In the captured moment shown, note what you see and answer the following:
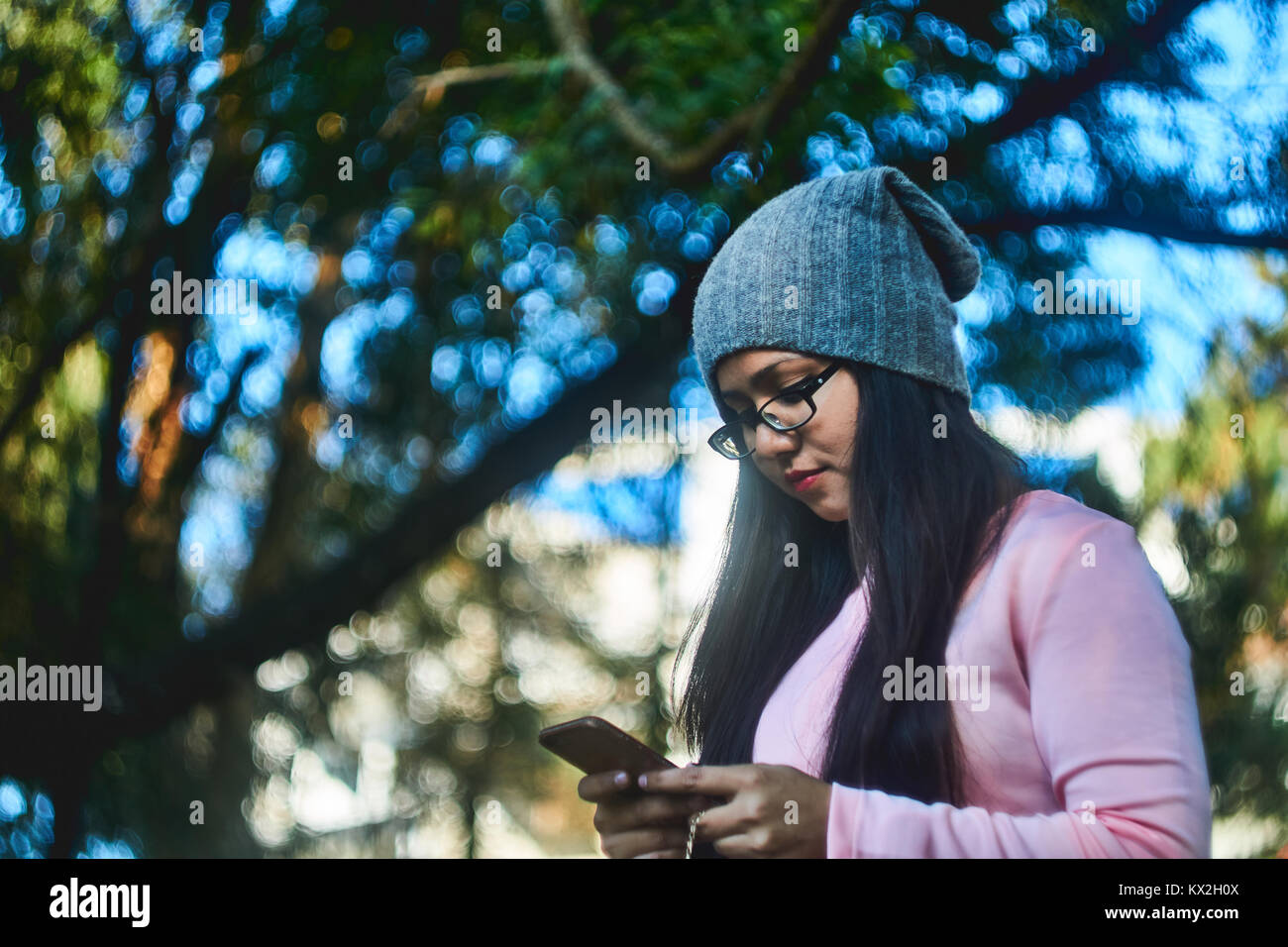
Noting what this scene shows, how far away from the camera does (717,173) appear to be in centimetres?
367

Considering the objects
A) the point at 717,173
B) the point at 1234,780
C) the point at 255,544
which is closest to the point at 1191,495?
the point at 1234,780

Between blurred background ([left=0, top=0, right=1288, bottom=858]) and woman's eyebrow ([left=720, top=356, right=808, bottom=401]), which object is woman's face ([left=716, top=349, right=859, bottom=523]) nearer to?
woman's eyebrow ([left=720, top=356, right=808, bottom=401])

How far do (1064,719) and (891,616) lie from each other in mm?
299

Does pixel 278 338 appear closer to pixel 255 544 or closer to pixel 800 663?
pixel 255 544

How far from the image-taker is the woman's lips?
1.71 meters

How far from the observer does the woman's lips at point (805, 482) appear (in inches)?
67.1

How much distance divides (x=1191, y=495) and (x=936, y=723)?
11.5 ft

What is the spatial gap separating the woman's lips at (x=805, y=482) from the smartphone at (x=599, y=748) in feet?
1.51

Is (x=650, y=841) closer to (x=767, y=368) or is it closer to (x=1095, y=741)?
(x=1095, y=741)

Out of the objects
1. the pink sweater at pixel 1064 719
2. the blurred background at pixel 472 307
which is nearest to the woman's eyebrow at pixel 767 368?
the pink sweater at pixel 1064 719

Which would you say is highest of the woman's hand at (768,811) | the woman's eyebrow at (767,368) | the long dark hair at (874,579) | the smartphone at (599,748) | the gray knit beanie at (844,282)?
the gray knit beanie at (844,282)

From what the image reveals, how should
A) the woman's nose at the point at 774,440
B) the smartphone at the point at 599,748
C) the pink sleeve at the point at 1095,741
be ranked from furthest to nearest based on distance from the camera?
the woman's nose at the point at 774,440 → the smartphone at the point at 599,748 → the pink sleeve at the point at 1095,741

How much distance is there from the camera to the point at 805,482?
5.64 feet

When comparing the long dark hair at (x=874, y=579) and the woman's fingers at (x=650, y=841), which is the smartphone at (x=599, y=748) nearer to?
the woman's fingers at (x=650, y=841)
